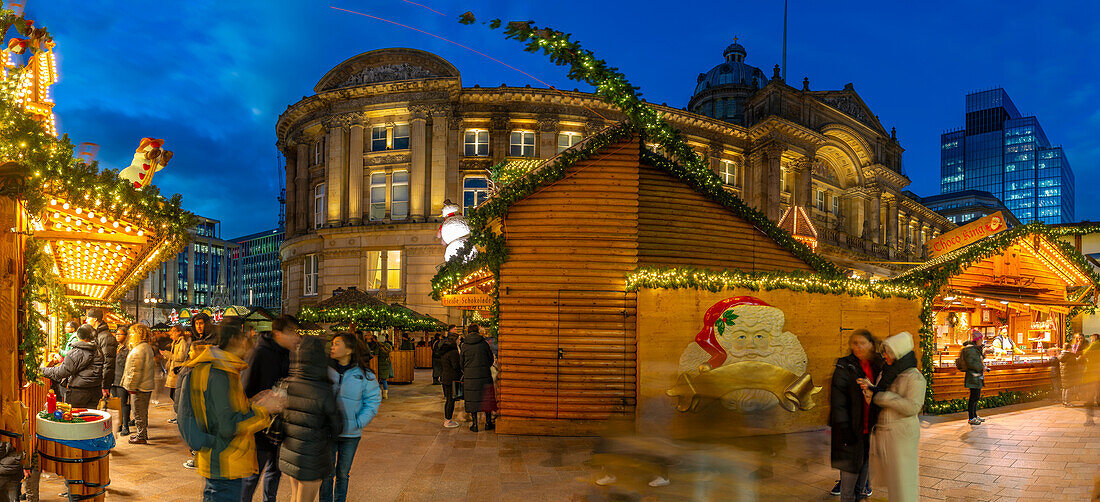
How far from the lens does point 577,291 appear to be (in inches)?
361

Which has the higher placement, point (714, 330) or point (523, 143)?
point (523, 143)

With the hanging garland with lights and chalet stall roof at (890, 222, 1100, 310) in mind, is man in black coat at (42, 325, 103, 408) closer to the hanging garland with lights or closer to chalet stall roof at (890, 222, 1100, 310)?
the hanging garland with lights

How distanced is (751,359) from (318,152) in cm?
3115

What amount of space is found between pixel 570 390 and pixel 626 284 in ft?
6.13

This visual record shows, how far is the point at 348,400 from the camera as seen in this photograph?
4891mm

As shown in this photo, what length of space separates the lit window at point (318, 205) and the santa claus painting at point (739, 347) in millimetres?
29349

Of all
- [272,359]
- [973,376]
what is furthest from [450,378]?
Result: [973,376]

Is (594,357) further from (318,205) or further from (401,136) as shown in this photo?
(318,205)

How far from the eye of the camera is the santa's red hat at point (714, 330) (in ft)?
28.8

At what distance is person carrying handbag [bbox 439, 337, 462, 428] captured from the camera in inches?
390

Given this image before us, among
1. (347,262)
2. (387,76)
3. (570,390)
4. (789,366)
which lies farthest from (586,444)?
(387,76)

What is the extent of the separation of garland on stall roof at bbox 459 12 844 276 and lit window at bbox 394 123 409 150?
23245 mm

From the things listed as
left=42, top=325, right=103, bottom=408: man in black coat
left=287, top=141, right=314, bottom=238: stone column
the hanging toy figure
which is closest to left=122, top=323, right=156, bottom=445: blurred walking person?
left=42, top=325, right=103, bottom=408: man in black coat

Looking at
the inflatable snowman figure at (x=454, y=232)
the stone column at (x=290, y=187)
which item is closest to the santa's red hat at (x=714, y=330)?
the inflatable snowman figure at (x=454, y=232)
